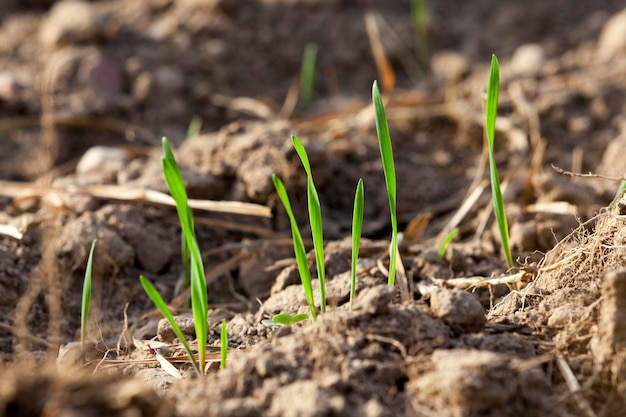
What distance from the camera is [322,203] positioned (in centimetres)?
206

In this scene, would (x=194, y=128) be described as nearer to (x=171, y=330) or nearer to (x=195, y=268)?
(x=171, y=330)

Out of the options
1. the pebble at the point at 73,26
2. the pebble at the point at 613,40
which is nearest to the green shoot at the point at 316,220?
the pebble at the point at 73,26

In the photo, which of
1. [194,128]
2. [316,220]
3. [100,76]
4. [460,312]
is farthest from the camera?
[100,76]

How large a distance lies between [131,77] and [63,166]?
0.56 meters

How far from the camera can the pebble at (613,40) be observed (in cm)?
285

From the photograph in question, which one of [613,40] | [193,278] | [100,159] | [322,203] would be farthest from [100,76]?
[613,40]

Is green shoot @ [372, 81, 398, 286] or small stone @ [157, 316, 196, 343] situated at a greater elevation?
green shoot @ [372, 81, 398, 286]

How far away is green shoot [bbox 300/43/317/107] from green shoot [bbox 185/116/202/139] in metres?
0.41

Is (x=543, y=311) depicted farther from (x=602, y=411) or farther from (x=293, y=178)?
(x=293, y=178)

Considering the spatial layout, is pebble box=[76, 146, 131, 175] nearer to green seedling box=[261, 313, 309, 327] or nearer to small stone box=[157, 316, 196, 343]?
small stone box=[157, 316, 196, 343]

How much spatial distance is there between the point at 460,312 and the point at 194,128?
1627 mm

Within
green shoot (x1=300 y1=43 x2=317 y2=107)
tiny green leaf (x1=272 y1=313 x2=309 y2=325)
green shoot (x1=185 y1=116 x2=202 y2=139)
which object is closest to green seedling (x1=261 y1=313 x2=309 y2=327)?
tiny green leaf (x1=272 y1=313 x2=309 y2=325)

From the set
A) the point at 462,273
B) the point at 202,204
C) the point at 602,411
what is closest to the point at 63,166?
the point at 202,204

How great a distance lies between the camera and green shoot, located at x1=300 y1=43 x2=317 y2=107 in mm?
2838
